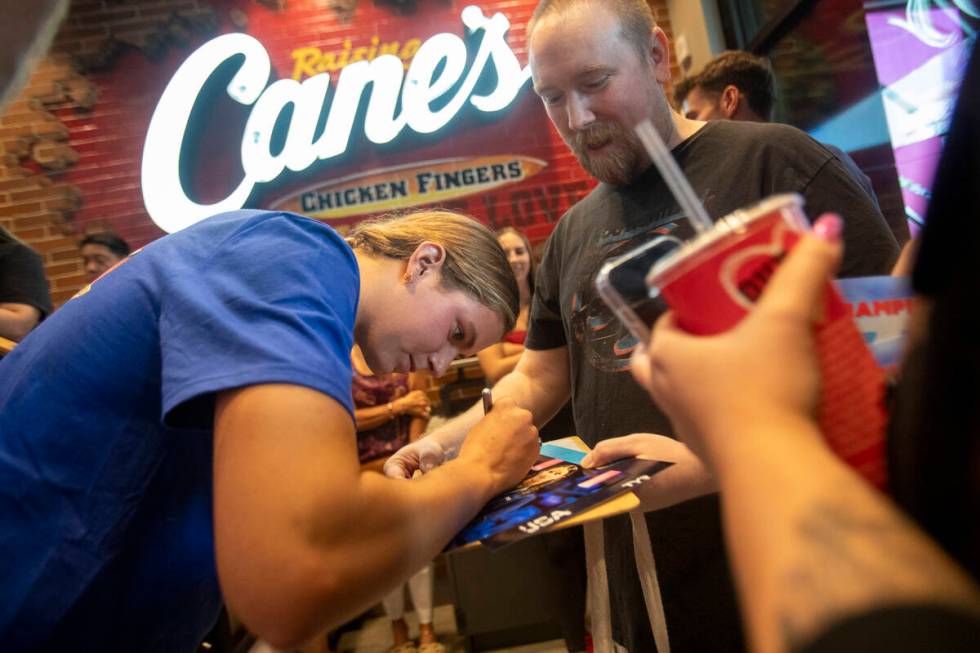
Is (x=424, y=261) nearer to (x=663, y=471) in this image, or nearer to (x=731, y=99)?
(x=663, y=471)

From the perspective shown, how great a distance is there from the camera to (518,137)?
A: 4.71 metres

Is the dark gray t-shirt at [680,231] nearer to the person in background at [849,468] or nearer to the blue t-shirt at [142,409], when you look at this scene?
the blue t-shirt at [142,409]

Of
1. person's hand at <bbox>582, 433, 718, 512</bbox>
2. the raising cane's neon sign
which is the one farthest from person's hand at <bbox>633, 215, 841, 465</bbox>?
the raising cane's neon sign

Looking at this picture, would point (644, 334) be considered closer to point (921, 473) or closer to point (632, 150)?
point (921, 473)

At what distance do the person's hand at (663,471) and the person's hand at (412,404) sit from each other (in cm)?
255

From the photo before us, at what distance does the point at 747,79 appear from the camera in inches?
104

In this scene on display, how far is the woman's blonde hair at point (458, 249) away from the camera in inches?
53.2

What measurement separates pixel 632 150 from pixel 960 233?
1069mm

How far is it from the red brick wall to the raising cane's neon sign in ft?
0.52

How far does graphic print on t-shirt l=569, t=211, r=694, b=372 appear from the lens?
4.44 ft

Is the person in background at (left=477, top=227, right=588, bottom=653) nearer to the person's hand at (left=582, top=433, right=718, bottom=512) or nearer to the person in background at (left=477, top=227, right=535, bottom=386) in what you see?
the person in background at (left=477, top=227, right=535, bottom=386)

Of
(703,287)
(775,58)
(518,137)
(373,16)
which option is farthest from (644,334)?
(373,16)

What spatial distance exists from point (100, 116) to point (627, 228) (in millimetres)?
4420

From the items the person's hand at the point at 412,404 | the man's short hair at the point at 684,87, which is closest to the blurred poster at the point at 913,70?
the man's short hair at the point at 684,87
